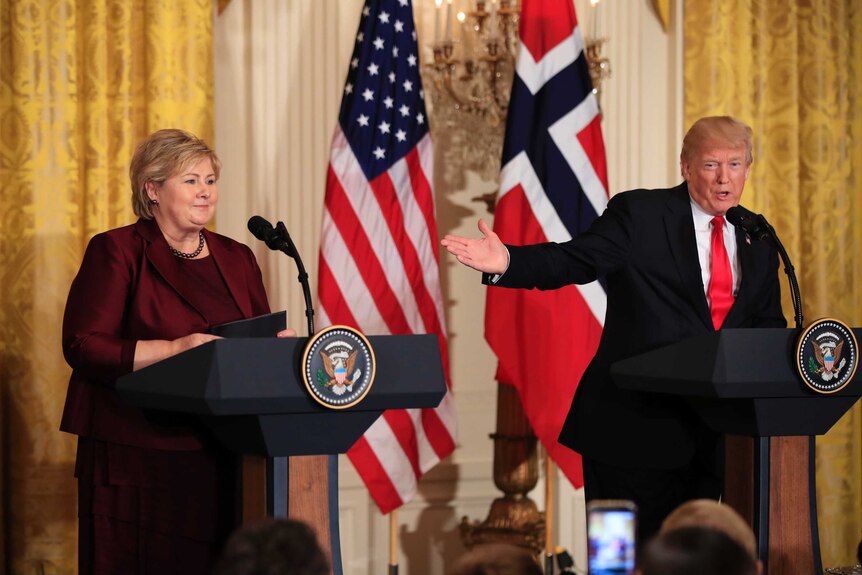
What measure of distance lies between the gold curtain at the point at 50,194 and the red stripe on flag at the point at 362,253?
790 mm

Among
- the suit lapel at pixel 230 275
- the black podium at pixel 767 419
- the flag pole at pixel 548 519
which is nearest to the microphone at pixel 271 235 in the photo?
the suit lapel at pixel 230 275

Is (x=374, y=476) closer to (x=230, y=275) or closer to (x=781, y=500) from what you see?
(x=230, y=275)

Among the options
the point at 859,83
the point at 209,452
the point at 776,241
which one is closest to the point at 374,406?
the point at 209,452

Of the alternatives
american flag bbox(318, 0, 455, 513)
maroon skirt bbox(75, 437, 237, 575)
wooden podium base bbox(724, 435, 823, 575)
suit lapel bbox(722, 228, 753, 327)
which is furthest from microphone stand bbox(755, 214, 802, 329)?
american flag bbox(318, 0, 455, 513)

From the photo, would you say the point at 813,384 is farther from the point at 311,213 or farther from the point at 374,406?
the point at 311,213

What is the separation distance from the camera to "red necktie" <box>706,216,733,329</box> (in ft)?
11.5

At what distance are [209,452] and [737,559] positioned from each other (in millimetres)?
2001

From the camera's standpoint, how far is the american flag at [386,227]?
486cm

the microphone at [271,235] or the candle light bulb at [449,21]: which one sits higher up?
the candle light bulb at [449,21]

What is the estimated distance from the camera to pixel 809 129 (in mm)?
5684

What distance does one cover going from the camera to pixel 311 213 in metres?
5.36

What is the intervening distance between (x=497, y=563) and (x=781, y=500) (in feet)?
5.60

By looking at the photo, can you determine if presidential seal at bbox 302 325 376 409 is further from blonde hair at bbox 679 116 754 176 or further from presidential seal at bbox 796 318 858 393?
blonde hair at bbox 679 116 754 176

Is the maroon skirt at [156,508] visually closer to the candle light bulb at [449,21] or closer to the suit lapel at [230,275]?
the suit lapel at [230,275]
